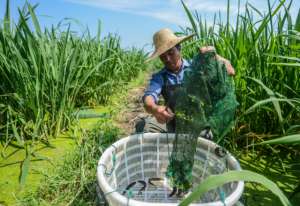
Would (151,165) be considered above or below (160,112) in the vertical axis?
below

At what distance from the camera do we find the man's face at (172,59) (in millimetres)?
1484

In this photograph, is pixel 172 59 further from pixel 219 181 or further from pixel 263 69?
pixel 219 181

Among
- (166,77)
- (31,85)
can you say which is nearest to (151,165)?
(166,77)

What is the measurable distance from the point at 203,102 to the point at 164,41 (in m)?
0.39

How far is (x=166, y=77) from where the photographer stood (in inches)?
62.4

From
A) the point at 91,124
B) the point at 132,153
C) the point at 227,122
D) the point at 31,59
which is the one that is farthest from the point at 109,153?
the point at 91,124

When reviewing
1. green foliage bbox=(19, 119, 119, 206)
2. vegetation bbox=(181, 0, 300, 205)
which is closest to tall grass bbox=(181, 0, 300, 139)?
vegetation bbox=(181, 0, 300, 205)

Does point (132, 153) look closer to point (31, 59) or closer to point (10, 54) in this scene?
point (31, 59)

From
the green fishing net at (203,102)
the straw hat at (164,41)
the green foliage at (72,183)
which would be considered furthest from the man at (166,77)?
the green foliage at (72,183)

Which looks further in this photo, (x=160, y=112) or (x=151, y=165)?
(x=151, y=165)

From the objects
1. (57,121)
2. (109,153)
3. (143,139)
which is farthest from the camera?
(57,121)

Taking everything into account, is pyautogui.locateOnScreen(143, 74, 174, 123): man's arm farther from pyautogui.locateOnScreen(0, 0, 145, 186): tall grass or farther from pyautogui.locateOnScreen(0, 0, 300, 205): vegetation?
pyautogui.locateOnScreen(0, 0, 145, 186): tall grass

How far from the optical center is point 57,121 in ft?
6.42

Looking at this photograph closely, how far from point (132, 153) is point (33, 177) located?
0.51m
